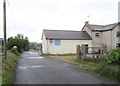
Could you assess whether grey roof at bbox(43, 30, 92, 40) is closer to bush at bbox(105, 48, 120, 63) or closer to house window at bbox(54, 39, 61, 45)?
house window at bbox(54, 39, 61, 45)

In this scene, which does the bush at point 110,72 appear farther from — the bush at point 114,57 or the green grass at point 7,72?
the green grass at point 7,72

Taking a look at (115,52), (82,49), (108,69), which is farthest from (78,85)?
(82,49)

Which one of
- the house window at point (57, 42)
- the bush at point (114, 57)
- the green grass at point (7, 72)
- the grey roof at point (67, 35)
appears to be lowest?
the green grass at point (7, 72)

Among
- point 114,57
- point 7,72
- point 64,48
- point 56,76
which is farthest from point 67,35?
point 56,76

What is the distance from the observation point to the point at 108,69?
42.9 ft

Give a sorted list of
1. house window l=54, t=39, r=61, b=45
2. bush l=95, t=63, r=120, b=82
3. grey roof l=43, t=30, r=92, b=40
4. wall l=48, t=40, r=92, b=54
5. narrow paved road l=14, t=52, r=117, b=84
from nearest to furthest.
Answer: narrow paved road l=14, t=52, r=117, b=84 < bush l=95, t=63, r=120, b=82 < house window l=54, t=39, r=61, b=45 < wall l=48, t=40, r=92, b=54 < grey roof l=43, t=30, r=92, b=40

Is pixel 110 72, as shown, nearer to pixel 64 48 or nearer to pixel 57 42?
pixel 57 42

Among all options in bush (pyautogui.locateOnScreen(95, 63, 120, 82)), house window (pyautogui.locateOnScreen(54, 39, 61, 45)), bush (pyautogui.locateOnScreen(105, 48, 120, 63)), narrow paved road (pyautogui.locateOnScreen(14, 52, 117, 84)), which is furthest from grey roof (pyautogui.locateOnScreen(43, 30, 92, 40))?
bush (pyautogui.locateOnScreen(95, 63, 120, 82))

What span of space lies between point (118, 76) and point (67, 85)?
301 centimetres

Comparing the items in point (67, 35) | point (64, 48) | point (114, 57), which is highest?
point (67, 35)

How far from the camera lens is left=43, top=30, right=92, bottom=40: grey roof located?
159ft

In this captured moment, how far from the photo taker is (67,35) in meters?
49.8

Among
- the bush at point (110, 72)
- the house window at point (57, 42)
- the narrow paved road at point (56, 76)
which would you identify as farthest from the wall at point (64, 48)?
the bush at point (110, 72)

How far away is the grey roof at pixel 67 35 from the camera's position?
4831 cm
